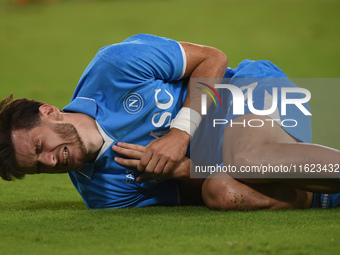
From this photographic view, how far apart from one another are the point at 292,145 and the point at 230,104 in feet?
0.90

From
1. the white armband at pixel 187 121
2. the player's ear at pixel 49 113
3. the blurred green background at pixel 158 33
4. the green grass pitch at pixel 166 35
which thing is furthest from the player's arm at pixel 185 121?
the blurred green background at pixel 158 33

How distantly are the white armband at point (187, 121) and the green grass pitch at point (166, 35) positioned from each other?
0.66 ft

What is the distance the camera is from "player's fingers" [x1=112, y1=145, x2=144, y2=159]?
133 centimetres

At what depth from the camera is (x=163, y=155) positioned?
1293mm

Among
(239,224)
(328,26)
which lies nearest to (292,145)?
(239,224)

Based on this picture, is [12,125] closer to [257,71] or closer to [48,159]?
[48,159]

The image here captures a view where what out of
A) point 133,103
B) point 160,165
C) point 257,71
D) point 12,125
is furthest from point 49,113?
point 257,71

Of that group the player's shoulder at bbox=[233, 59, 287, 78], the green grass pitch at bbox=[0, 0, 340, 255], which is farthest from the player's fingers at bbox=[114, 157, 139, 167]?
the player's shoulder at bbox=[233, 59, 287, 78]

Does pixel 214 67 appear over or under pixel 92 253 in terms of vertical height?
over

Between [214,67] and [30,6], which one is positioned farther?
[30,6]

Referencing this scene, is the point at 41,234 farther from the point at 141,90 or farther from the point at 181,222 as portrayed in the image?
the point at 141,90

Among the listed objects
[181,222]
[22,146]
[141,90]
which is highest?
[141,90]

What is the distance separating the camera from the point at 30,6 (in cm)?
697

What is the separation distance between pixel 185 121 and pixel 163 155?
0.11 m
